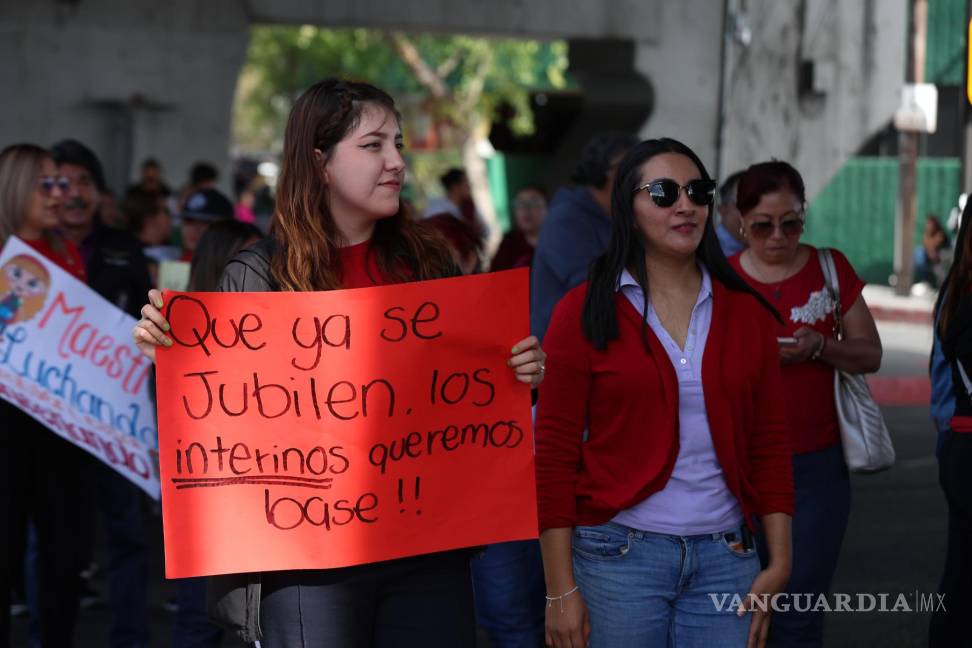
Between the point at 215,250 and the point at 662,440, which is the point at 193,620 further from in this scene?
the point at 662,440

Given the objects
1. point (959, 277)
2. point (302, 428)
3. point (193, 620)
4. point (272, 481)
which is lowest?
point (193, 620)

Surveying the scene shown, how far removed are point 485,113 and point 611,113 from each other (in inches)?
575

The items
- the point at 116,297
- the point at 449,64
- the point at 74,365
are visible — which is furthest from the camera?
the point at 449,64

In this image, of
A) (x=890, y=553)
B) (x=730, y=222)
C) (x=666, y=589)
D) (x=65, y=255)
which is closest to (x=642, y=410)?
(x=666, y=589)

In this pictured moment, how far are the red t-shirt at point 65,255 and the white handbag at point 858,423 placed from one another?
279 centimetres

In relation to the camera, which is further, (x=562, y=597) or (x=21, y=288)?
(x=21, y=288)

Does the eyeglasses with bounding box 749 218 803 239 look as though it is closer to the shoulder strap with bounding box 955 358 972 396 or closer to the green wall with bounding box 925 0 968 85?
the shoulder strap with bounding box 955 358 972 396

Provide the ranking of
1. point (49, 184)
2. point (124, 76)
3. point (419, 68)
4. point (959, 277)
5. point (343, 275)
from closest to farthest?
1. point (343, 275)
2. point (959, 277)
3. point (49, 184)
4. point (124, 76)
5. point (419, 68)

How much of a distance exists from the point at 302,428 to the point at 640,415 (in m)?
0.84

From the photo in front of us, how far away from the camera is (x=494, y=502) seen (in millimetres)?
3320

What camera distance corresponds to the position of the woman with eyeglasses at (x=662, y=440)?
3.51 meters

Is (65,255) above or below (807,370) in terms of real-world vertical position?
above

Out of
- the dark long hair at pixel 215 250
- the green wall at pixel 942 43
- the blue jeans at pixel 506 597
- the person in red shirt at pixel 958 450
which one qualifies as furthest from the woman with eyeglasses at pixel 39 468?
the green wall at pixel 942 43

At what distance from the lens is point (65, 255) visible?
5609mm
